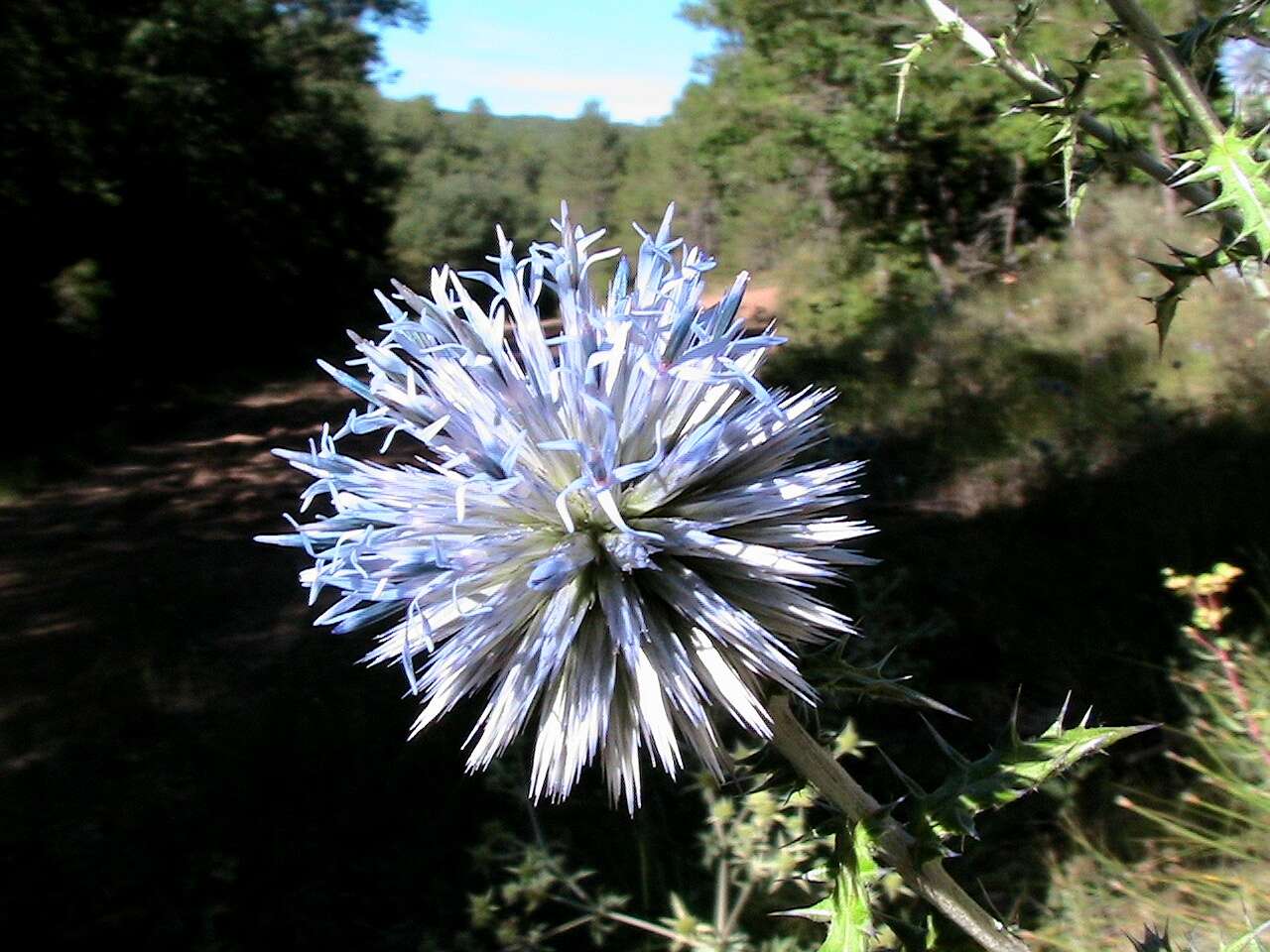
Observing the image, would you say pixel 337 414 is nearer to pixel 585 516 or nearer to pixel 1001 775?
pixel 585 516

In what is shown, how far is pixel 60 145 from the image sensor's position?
34.9ft

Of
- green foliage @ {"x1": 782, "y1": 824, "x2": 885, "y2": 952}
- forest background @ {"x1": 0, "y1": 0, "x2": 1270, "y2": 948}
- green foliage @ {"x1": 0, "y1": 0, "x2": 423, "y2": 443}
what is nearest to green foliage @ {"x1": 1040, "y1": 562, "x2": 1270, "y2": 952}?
forest background @ {"x1": 0, "y1": 0, "x2": 1270, "y2": 948}

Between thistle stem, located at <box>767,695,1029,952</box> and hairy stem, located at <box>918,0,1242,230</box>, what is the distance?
3.64 feet

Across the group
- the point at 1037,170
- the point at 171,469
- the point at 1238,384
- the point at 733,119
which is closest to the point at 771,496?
the point at 1238,384

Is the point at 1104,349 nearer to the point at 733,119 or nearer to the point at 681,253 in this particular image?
the point at 681,253

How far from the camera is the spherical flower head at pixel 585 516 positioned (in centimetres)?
127

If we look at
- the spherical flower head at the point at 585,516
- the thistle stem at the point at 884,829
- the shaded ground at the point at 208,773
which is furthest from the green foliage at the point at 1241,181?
the shaded ground at the point at 208,773

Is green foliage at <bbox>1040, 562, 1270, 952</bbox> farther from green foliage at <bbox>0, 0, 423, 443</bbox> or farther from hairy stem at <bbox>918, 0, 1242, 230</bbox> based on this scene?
green foliage at <bbox>0, 0, 423, 443</bbox>

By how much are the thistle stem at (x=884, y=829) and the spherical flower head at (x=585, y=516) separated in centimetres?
4

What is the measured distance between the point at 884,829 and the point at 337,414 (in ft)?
37.5

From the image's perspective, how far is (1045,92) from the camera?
180cm

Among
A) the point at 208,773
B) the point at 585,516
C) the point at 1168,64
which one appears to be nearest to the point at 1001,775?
the point at 585,516

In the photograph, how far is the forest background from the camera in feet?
12.1

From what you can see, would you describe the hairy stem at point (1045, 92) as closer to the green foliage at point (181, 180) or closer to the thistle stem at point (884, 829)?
the thistle stem at point (884, 829)
